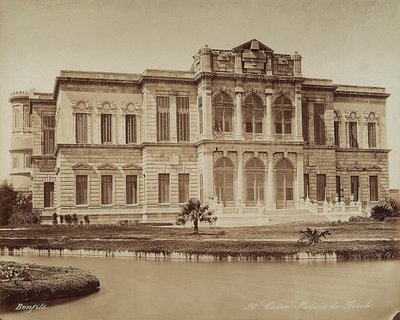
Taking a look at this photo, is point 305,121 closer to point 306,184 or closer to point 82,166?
point 306,184

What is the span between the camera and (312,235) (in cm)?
1733

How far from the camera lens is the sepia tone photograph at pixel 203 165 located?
14281mm

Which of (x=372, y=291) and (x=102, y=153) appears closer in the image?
(x=372, y=291)

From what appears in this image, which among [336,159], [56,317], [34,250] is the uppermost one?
[336,159]

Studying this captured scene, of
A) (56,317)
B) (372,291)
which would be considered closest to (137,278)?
(56,317)

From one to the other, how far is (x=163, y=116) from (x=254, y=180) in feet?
17.3

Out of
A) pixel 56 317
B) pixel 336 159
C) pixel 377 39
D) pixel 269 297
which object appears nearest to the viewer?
pixel 56 317

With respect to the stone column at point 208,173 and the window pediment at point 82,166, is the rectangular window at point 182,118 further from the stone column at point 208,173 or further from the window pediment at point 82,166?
the window pediment at point 82,166

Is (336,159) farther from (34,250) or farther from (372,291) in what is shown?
(34,250)

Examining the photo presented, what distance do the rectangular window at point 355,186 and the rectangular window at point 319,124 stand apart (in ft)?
12.2

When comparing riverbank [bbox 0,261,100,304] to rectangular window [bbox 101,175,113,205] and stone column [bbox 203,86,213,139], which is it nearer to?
rectangular window [bbox 101,175,113,205]

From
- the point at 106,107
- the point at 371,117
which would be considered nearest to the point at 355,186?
the point at 371,117

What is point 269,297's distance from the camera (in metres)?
14.1

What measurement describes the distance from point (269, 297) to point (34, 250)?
708cm
